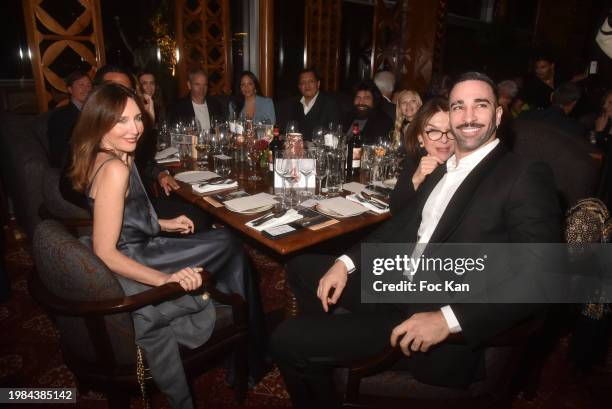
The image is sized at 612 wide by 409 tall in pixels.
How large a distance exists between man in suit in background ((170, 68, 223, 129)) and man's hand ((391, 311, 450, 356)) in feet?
12.1

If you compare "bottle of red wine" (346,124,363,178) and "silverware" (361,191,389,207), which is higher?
"bottle of red wine" (346,124,363,178)

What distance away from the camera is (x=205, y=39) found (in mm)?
5734

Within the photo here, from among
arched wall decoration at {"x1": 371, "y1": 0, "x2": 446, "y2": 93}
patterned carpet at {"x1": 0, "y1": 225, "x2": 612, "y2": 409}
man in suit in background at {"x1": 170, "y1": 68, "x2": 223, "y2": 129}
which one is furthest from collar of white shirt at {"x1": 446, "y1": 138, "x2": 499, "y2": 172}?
arched wall decoration at {"x1": 371, "y1": 0, "x2": 446, "y2": 93}

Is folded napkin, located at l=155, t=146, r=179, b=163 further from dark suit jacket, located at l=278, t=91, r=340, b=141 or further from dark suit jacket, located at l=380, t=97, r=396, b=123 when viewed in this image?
dark suit jacket, located at l=380, t=97, r=396, b=123

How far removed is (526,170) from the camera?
1333mm

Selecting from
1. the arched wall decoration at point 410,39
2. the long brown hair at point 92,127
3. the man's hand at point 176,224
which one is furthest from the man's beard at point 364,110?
the arched wall decoration at point 410,39

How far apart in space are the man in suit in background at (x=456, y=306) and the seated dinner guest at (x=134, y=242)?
0.39 meters

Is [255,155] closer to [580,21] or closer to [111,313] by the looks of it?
[111,313]

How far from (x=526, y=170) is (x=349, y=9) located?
6783 millimetres

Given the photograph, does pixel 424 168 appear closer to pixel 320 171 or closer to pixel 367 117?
pixel 320 171

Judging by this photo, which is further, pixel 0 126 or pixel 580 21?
pixel 580 21

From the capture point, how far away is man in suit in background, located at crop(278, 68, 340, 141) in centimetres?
442

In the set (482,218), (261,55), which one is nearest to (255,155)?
(482,218)

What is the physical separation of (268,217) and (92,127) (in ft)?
2.79
